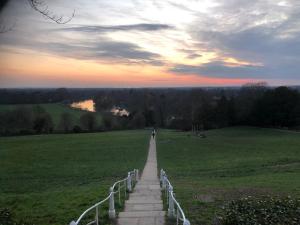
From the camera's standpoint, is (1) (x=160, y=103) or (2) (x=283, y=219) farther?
(1) (x=160, y=103)

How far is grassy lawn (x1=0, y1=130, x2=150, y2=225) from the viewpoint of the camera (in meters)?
13.9

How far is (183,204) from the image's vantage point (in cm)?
1347

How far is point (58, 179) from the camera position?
28.8 m

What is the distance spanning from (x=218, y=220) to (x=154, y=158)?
31899 mm

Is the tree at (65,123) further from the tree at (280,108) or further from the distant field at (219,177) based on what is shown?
the distant field at (219,177)

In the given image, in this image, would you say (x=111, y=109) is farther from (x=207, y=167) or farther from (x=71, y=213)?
(x=71, y=213)

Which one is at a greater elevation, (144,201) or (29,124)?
(144,201)

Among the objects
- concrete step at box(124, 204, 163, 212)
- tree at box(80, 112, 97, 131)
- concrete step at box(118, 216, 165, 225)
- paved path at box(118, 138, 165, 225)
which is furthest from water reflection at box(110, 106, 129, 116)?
concrete step at box(118, 216, 165, 225)

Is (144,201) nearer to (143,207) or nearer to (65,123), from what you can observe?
(143,207)

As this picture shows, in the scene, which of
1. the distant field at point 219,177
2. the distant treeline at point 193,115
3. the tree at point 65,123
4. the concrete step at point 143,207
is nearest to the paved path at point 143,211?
the concrete step at point 143,207

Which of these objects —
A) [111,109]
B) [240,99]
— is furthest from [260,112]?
[111,109]

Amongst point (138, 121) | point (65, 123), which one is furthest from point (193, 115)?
point (65, 123)

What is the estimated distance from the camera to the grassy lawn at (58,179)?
13.9 meters

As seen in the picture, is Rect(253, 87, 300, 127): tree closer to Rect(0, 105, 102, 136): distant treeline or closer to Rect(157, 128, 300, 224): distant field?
Rect(157, 128, 300, 224): distant field
